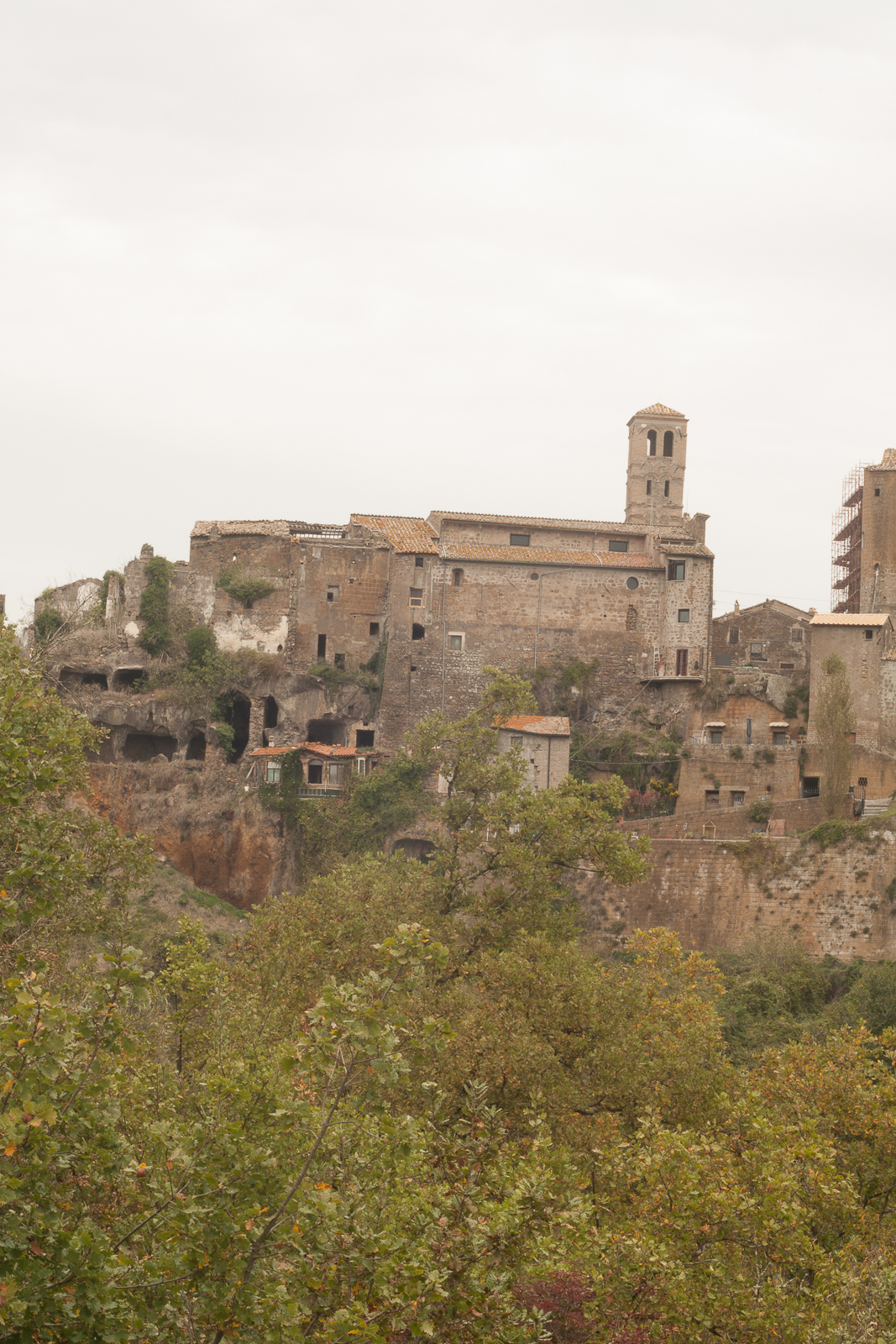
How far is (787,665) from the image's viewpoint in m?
54.3

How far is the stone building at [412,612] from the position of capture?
5219 cm

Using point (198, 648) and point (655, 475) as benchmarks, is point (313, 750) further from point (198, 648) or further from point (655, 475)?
point (655, 475)

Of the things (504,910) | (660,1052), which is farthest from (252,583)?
(660,1052)

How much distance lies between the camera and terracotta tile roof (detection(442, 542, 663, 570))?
5388cm

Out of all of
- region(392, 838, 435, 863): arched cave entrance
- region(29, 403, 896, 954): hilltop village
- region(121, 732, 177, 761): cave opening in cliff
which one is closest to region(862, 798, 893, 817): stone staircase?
region(29, 403, 896, 954): hilltop village

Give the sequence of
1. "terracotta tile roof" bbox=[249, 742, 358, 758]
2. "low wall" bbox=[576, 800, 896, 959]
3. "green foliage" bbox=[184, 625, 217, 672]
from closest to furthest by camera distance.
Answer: "low wall" bbox=[576, 800, 896, 959] < "terracotta tile roof" bbox=[249, 742, 358, 758] < "green foliage" bbox=[184, 625, 217, 672]

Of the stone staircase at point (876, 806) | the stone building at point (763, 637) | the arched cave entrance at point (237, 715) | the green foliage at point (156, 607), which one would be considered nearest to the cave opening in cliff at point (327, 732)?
the arched cave entrance at point (237, 715)

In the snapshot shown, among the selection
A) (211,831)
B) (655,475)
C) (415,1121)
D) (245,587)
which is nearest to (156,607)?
(245,587)

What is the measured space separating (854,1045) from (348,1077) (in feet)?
50.2

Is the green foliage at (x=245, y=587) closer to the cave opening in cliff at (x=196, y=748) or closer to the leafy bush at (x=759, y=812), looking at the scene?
the cave opening in cliff at (x=196, y=748)

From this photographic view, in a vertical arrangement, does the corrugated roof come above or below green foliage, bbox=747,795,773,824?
above

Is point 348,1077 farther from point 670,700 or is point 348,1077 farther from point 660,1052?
point 670,700

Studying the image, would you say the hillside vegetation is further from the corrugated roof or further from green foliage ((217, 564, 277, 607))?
green foliage ((217, 564, 277, 607))

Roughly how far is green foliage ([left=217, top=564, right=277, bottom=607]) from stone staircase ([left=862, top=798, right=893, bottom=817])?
24921 millimetres
